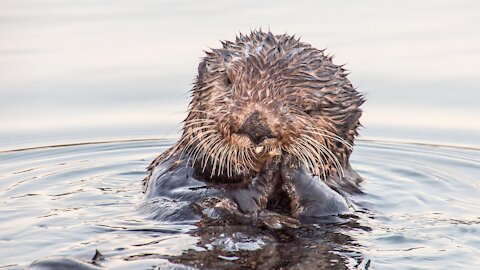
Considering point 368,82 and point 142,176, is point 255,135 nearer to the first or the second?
point 142,176

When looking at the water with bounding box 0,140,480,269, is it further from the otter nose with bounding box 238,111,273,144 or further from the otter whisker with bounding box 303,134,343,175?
the otter nose with bounding box 238,111,273,144

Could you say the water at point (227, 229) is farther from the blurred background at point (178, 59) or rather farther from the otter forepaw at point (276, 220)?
the blurred background at point (178, 59)

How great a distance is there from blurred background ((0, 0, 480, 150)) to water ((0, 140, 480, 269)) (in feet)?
1.81

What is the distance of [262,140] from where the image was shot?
611cm

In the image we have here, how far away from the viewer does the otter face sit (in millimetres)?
6238

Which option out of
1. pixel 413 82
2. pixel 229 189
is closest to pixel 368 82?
pixel 413 82

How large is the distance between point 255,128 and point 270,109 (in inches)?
10.4

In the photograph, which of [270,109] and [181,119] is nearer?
[270,109]

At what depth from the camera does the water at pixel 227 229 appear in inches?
226

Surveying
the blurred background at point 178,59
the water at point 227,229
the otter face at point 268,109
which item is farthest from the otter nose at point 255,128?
the blurred background at point 178,59

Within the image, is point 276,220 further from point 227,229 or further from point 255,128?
point 255,128

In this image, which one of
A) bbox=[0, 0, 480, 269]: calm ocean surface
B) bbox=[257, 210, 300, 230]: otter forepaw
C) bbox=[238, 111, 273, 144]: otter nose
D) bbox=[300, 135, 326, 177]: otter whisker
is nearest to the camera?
bbox=[0, 0, 480, 269]: calm ocean surface

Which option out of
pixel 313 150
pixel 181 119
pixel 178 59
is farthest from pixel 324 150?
pixel 178 59

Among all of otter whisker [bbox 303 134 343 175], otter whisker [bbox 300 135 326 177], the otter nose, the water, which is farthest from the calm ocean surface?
the otter nose
